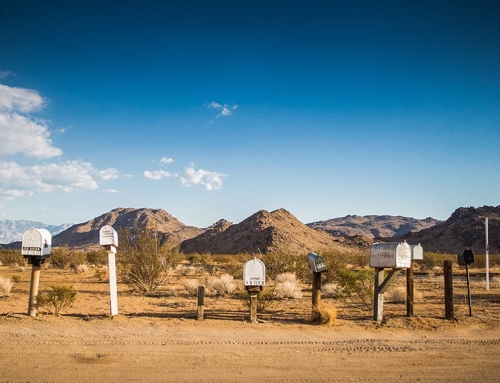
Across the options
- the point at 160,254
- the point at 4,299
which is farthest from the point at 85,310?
the point at 160,254

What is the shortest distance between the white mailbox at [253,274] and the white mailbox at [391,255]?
107 inches

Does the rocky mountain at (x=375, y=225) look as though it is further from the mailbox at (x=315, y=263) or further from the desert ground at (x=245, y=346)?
the mailbox at (x=315, y=263)

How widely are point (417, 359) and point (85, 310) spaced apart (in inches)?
346

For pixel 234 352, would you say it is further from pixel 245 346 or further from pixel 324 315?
pixel 324 315

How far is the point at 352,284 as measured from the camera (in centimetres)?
1301

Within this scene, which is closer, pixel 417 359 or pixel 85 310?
pixel 417 359

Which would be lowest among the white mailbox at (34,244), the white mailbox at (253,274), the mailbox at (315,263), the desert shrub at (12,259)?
the desert shrub at (12,259)

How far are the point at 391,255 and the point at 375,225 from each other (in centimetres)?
14956

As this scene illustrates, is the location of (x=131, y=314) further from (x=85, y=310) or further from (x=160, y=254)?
(x=160, y=254)

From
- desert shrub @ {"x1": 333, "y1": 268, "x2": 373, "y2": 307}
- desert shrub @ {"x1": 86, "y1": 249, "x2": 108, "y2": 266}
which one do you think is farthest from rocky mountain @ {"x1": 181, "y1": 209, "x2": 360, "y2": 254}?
desert shrub @ {"x1": 333, "y1": 268, "x2": 373, "y2": 307}

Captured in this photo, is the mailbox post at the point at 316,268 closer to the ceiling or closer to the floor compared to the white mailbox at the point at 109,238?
closer to the floor

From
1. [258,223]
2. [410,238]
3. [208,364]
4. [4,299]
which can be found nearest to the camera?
[208,364]

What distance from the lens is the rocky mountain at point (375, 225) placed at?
467ft

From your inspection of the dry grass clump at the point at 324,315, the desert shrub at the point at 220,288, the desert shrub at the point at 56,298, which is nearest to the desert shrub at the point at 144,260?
the desert shrub at the point at 220,288
